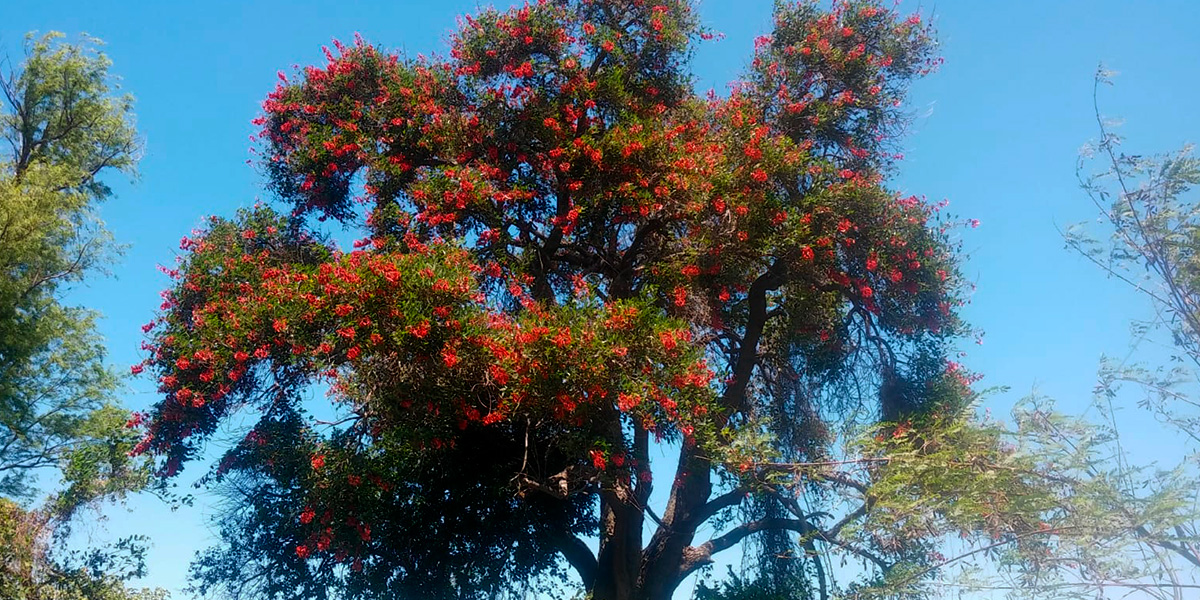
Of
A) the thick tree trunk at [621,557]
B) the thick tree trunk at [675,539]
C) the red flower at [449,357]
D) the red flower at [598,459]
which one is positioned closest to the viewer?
the red flower at [449,357]

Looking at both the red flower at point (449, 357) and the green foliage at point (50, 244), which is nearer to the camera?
the red flower at point (449, 357)

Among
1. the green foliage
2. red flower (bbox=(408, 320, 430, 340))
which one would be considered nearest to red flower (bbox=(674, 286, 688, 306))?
red flower (bbox=(408, 320, 430, 340))

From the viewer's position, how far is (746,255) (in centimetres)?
1181

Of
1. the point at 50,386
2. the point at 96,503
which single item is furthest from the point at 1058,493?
the point at 50,386

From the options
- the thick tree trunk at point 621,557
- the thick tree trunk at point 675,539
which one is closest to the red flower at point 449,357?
the thick tree trunk at point 621,557

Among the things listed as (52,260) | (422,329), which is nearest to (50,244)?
(52,260)

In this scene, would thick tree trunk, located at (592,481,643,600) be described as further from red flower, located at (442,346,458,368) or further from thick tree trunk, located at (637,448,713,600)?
red flower, located at (442,346,458,368)

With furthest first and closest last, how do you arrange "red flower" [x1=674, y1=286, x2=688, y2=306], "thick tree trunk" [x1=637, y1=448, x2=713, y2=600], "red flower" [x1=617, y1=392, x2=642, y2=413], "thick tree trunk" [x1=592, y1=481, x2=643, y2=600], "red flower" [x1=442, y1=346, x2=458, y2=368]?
1. "thick tree trunk" [x1=637, y1=448, x2=713, y2=600]
2. "thick tree trunk" [x1=592, y1=481, x2=643, y2=600]
3. "red flower" [x1=674, y1=286, x2=688, y2=306]
4. "red flower" [x1=442, y1=346, x2=458, y2=368]
5. "red flower" [x1=617, y1=392, x2=642, y2=413]

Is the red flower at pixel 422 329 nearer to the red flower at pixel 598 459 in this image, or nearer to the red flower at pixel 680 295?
the red flower at pixel 598 459

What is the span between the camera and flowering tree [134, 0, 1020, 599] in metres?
9.85

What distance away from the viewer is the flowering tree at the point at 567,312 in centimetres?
985

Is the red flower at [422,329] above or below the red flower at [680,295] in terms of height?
below

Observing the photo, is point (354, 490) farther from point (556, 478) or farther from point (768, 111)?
point (768, 111)

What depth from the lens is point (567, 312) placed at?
9.86 meters
